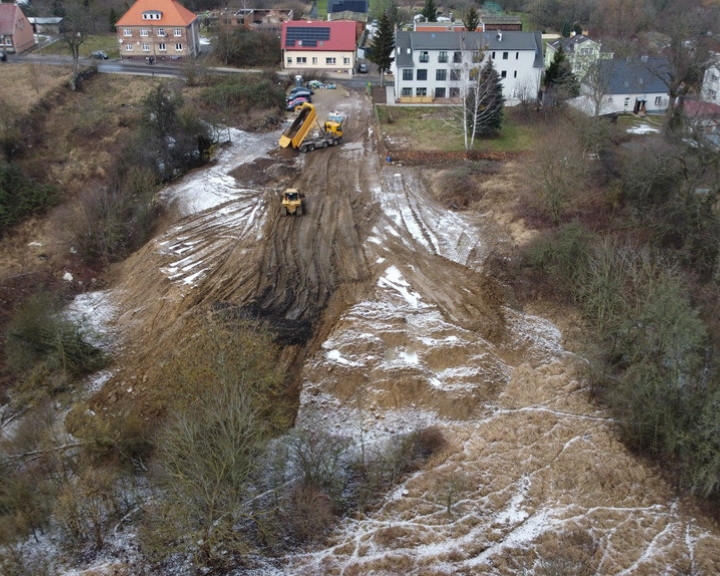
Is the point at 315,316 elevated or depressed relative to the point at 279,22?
depressed

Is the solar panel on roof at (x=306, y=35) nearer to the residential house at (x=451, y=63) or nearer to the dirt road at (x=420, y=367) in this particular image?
the residential house at (x=451, y=63)

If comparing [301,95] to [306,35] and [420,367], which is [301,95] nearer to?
[306,35]

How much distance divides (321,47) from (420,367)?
137ft

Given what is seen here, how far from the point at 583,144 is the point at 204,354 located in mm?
23573

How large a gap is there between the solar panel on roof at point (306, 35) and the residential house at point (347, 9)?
18.9m

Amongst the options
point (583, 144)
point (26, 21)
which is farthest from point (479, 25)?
point (26, 21)

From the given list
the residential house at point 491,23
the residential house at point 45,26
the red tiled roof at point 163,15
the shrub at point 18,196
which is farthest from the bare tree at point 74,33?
the residential house at point 491,23

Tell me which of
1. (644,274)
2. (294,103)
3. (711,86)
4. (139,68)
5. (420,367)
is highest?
(139,68)

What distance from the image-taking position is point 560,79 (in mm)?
46375

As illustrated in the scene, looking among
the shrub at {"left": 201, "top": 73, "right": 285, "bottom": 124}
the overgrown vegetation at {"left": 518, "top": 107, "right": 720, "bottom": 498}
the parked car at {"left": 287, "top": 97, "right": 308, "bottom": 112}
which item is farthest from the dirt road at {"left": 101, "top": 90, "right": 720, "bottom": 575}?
the parked car at {"left": 287, "top": 97, "right": 308, "bottom": 112}

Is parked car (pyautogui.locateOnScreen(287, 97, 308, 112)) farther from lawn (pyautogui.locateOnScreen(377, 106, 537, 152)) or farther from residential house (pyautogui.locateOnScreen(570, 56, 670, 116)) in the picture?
residential house (pyautogui.locateOnScreen(570, 56, 670, 116))

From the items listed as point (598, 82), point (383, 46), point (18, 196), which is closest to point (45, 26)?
point (383, 46)

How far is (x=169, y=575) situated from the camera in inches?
600

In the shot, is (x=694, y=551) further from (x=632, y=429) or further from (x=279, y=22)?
(x=279, y=22)
